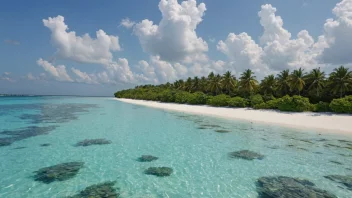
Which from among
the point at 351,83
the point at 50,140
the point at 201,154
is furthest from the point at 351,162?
the point at 351,83

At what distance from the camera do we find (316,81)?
1734 inches

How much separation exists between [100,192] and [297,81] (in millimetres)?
48287

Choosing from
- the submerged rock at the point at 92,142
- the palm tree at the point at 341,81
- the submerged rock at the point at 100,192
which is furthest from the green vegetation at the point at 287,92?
the submerged rock at the point at 100,192

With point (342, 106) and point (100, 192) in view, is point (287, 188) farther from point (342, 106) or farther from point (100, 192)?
point (342, 106)

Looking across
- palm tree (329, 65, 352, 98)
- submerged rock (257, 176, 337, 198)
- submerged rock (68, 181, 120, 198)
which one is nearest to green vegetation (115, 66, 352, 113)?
palm tree (329, 65, 352, 98)

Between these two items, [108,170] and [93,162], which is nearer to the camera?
[108,170]

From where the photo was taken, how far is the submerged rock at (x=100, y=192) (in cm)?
694

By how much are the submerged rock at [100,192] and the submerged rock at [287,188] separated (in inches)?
205

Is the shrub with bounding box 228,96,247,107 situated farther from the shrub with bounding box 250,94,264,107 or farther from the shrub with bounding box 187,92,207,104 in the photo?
the shrub with bounding box 187,92,207,104

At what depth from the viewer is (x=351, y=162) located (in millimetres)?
11641

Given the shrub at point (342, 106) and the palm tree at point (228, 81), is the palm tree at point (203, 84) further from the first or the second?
the shrub at point (342, 106)

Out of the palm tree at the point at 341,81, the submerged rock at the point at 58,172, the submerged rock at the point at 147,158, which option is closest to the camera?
the submerged rock at the point at 58,172

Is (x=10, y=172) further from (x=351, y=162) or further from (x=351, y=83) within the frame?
(x=351, y=83)

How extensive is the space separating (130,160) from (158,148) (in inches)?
112
